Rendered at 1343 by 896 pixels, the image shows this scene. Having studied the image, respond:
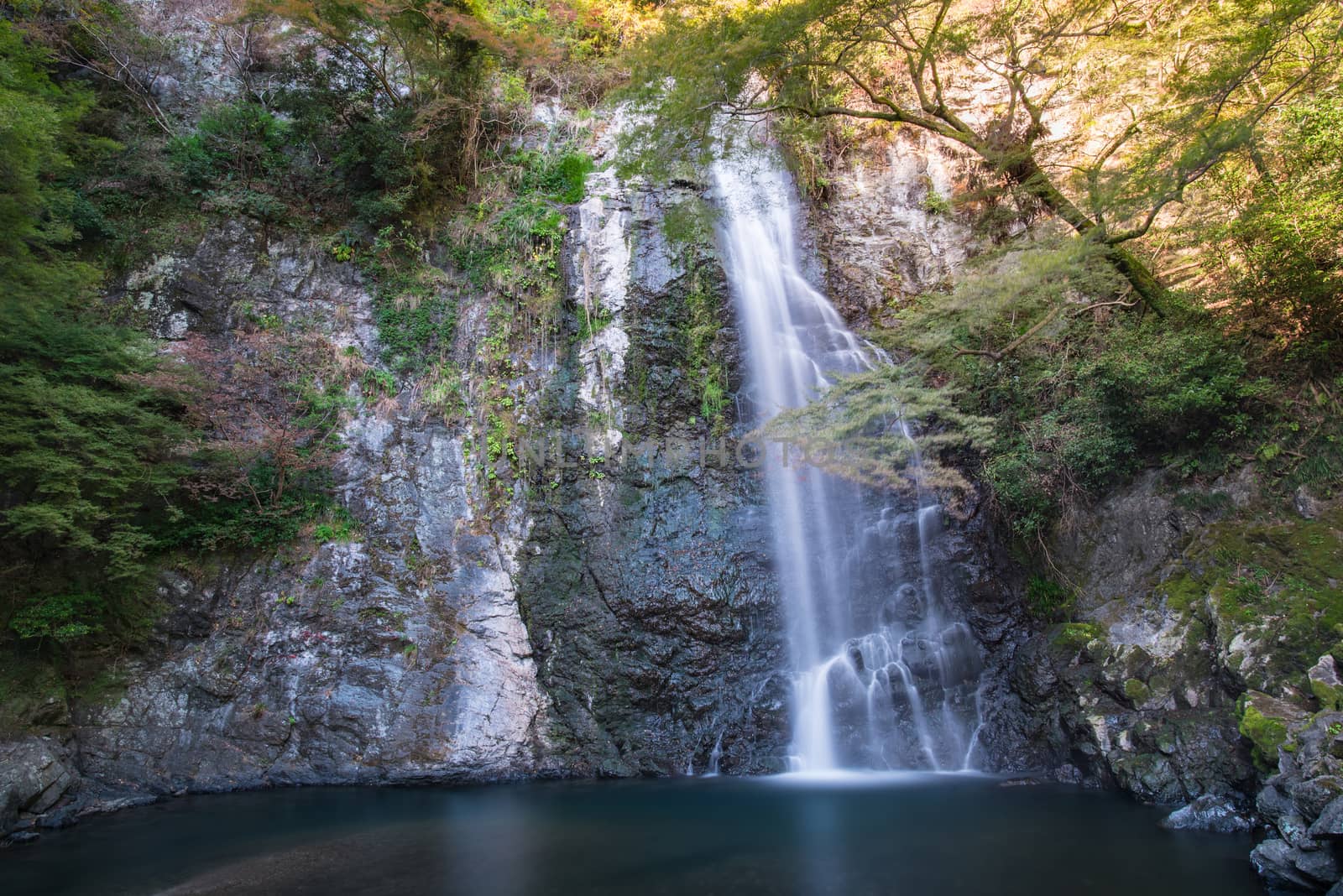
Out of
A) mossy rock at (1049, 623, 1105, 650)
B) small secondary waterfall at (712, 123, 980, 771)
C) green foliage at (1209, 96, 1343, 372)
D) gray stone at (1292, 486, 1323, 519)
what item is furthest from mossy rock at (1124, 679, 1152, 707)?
green foliage at (1209, 96, 1343, 372)

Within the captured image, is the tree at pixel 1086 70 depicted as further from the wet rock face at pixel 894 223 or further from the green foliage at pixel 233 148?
the green foliage at pixel 233 148

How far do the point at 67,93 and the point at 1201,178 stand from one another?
1738cm

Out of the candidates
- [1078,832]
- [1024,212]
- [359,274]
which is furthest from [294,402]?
[1024,212]

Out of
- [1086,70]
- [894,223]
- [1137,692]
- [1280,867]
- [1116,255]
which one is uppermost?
[1086,70]

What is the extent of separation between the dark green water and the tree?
6.60m

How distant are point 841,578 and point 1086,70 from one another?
391 inches

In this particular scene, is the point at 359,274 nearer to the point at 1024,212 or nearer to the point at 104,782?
the point at 104,782

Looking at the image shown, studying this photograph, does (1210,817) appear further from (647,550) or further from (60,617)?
(60,617)

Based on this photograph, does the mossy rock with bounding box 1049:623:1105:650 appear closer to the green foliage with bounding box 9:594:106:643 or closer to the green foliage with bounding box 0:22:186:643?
the green foliage with bounding box 0:22:186:643

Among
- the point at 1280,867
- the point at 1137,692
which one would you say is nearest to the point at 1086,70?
the point at 1137,692

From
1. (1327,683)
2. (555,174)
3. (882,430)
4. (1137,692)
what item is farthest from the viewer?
(555,174)

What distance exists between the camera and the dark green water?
600 cm

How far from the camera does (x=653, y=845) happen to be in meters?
6.96

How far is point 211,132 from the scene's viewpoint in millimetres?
13570
